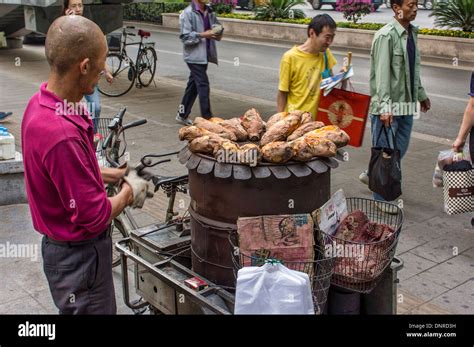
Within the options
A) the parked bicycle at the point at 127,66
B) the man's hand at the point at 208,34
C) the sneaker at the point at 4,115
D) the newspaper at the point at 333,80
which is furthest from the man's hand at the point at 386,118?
the parked bicycle at the point at 127,66

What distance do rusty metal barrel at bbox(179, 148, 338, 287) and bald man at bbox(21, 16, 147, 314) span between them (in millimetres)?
495

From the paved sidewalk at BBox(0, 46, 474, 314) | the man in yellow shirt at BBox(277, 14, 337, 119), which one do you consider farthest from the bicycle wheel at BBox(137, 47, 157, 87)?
the man in yellow shirt at BBox(277, 14, 337, 119)

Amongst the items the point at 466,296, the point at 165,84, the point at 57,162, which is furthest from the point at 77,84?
the point at 165,84

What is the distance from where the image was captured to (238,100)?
1178 cm

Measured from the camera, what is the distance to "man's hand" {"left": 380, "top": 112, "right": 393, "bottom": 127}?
19.0ft

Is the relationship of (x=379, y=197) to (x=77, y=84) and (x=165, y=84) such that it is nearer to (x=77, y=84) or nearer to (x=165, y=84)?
(x=77, y=84)

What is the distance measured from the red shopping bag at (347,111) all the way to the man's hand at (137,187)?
2.92 m

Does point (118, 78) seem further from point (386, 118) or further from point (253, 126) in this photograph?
point (253, 126)

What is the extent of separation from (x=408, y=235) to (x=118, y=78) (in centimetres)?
964

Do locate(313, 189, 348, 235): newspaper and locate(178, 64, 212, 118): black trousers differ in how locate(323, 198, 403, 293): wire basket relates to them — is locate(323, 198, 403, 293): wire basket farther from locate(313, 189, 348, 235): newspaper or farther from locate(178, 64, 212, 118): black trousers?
locate(178, 64, 212, 118): black trousers

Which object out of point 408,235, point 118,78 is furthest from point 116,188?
point 118,78

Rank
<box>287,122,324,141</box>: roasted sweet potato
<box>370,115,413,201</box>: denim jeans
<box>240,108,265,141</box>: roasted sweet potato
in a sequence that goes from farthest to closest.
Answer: <box>370,115,413,201</box>: denim jeans
<box>240,108,265,141</box>: roasted sweet potato
<box>287,122,324,141</box>: roasted sweet potato

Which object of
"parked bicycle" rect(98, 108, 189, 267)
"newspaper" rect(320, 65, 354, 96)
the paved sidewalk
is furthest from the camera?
"newspaper" rect(320, 65, 354, 96)
